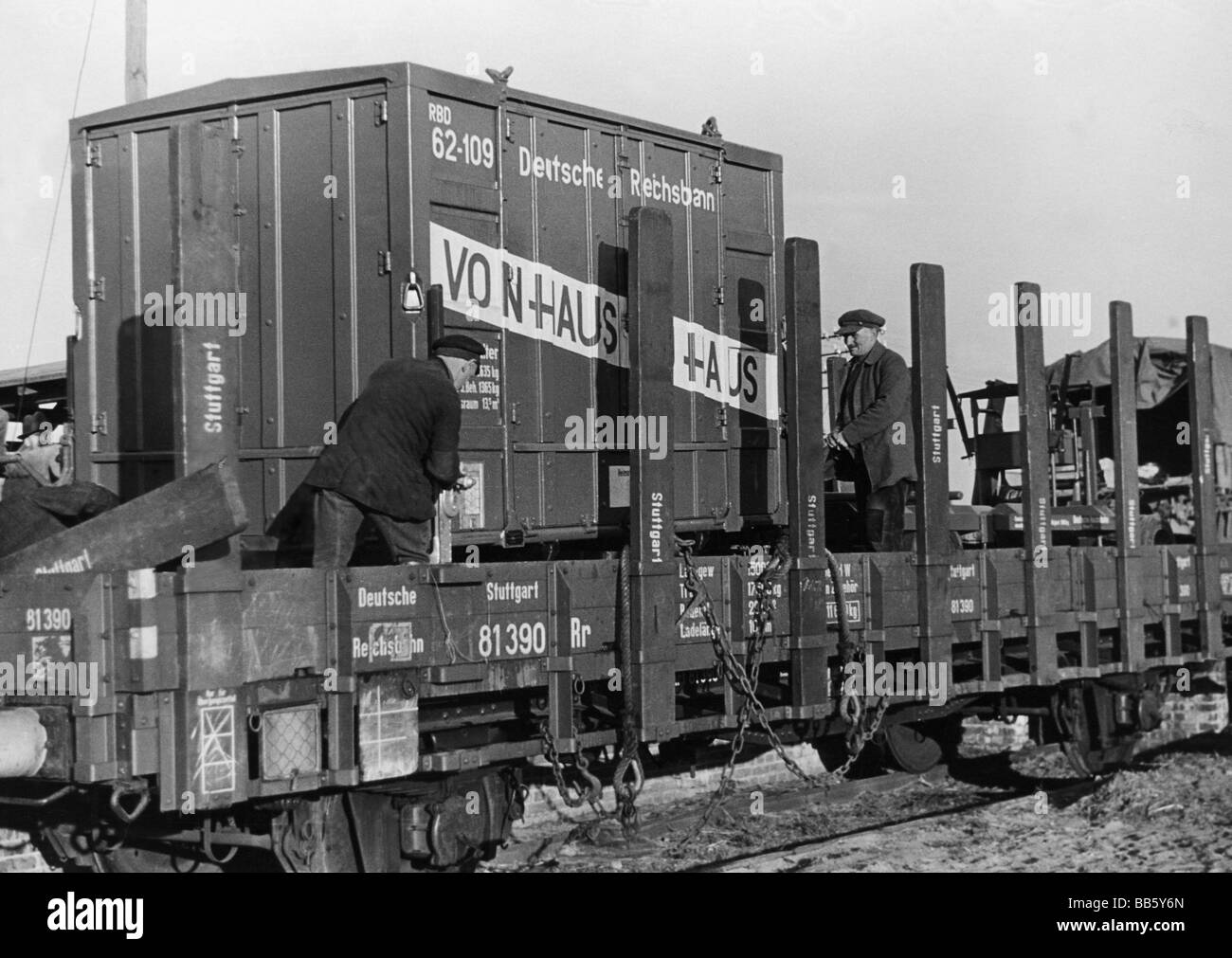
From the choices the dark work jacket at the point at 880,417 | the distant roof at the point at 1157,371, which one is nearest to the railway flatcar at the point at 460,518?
the dark work jacket at the point at 880,417

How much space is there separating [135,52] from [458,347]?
7845mm

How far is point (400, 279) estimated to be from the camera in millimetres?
7895

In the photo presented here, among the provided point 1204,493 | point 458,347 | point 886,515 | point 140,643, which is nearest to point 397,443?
point 458,347

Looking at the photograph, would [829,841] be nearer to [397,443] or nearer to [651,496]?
[651,496]

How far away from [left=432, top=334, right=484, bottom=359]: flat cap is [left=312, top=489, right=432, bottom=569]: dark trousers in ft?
2.77

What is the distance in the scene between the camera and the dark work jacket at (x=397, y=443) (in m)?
7.09

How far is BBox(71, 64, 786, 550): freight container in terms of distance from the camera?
8.05m

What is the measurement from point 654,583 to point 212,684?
2516 mm

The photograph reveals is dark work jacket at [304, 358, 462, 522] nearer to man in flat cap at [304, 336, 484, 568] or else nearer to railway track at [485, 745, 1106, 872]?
man in flat cap at [304, 336, 484, 568]

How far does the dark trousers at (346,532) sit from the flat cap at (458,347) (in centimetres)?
84

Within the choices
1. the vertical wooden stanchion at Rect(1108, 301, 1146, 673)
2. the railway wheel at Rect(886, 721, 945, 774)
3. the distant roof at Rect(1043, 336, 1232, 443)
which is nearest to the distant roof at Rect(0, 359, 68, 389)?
the railway wheel at Rect(886, 721, 945, 774)

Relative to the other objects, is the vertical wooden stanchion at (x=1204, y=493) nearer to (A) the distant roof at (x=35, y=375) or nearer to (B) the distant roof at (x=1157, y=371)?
(B) the distant roof at (x=1157, y=371)
